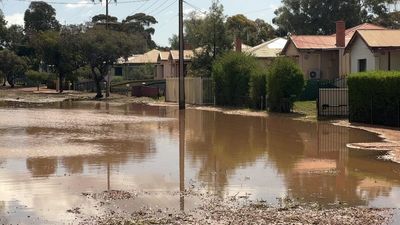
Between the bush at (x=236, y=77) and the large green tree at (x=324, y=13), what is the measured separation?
131ft

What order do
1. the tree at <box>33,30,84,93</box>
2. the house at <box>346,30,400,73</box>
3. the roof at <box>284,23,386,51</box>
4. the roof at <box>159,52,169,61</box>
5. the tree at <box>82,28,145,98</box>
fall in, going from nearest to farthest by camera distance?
1. the house at <box>346,30,400,73</box>
2. the roof at <box>284,23,386,51</box>
3. the tree at <box>82,28,145,98</box>
4. the tree at <box>33,30,84,93</box>
5. the roof at <box>159,52,169,61</box>

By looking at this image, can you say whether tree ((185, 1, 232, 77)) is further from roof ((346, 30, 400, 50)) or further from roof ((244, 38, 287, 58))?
roof ((346, 30, 400, 50))

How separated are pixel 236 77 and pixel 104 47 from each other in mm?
25141

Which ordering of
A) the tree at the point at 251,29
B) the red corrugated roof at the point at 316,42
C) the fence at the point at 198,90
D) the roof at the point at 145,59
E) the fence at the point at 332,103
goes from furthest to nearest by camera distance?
1. the roof at the point at 145,59
2. the tree at the point at 251,29
3. the fence at the point at 198,90
4. the red corrugated roof at the point at 316,42
5. the fence at the point at 332,103

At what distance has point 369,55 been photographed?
3972 cm

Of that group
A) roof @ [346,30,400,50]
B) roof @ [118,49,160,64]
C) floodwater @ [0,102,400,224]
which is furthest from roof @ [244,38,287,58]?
roof @ [118,49,160,64]

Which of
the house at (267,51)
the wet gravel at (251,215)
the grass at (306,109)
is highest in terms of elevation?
the house at (267,51)

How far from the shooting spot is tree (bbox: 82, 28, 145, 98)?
64.9m

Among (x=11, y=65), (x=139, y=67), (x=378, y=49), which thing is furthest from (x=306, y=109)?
(x=11, y=65)

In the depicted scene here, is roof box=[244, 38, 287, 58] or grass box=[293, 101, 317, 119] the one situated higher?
roof box=[244, 38, 287, 58]

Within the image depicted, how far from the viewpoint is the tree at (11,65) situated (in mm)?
101000

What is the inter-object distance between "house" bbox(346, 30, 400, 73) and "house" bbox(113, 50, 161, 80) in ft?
167

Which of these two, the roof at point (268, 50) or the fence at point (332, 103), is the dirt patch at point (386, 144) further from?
the roof at point (268, 50)

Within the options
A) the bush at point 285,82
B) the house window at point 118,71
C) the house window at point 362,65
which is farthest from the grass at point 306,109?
the house window at point 118,71
